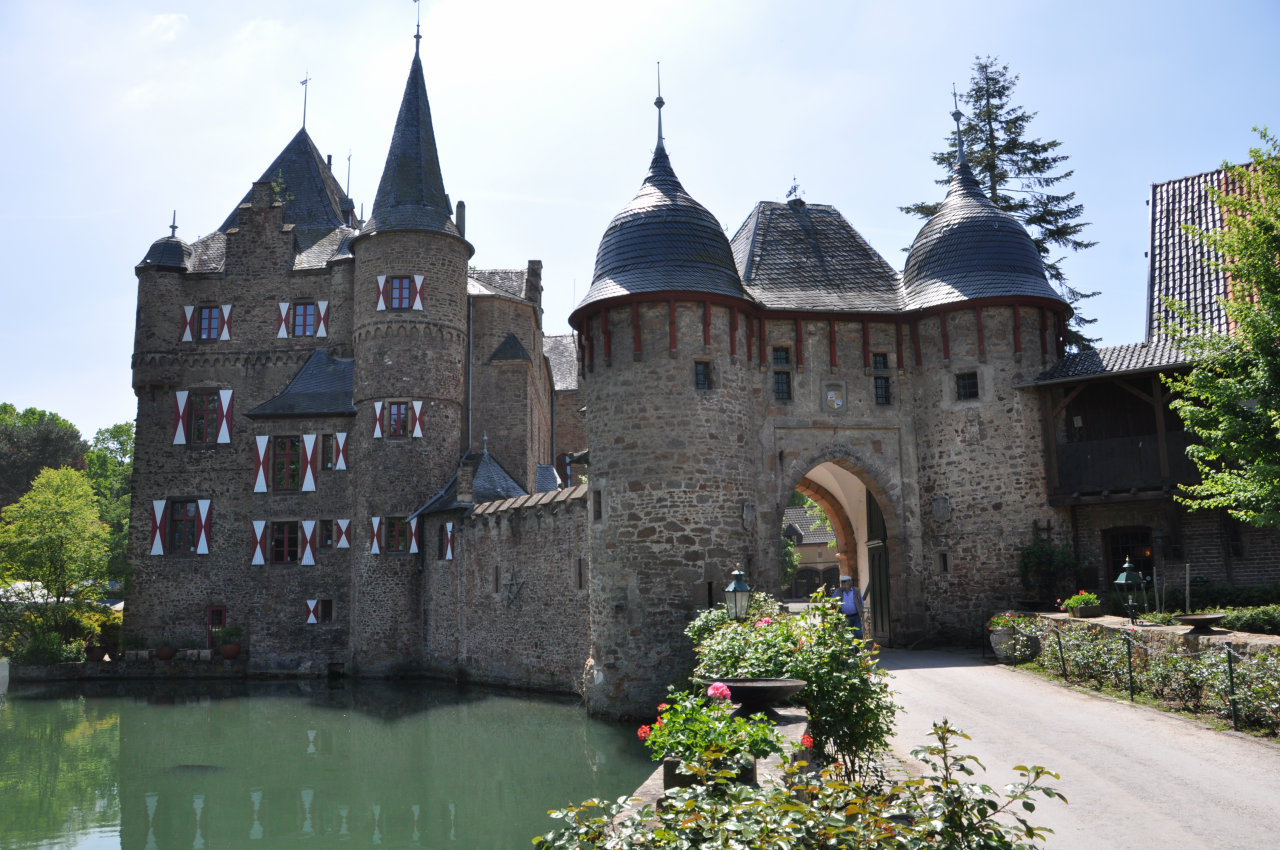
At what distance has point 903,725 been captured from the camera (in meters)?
10.4

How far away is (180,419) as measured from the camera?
2903cm

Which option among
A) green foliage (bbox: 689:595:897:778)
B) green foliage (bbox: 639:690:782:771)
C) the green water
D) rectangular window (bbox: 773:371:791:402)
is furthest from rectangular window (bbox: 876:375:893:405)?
green foliage (bbox: 639:690:782:771)

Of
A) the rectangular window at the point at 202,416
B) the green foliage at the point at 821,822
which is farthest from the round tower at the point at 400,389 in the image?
the green foliage at the point at 821,822

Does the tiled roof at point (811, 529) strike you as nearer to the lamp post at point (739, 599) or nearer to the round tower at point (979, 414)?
the round tower at point (979, 414)

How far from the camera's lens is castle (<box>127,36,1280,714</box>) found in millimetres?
17297

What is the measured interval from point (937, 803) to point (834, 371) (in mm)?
→ 15778

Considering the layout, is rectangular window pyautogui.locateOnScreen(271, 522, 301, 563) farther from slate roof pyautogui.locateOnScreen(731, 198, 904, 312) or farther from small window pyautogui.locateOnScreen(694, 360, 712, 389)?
small window pyautogui.locateOnScreen(694, 360, 712, 389)

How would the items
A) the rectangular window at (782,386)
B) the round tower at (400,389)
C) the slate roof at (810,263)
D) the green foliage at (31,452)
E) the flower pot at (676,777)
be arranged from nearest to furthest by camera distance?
the flower pot at (676,777), the rectangular window at (782,386), the slate roof at (810,263), the round tower at (400,389), the green foliage at (31,452)

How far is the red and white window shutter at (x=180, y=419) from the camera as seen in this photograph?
29016 millimetres

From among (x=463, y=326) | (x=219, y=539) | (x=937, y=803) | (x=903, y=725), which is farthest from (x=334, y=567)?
(x=937, y=803)

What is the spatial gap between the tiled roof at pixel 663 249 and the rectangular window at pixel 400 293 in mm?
10188

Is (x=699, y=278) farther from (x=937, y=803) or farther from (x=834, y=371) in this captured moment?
(x=937, y=803)

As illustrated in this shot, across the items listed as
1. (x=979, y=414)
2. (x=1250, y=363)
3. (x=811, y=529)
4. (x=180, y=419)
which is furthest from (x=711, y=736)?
(x=811, y=529)

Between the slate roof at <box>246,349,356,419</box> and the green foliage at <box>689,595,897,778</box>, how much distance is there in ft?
68.5
